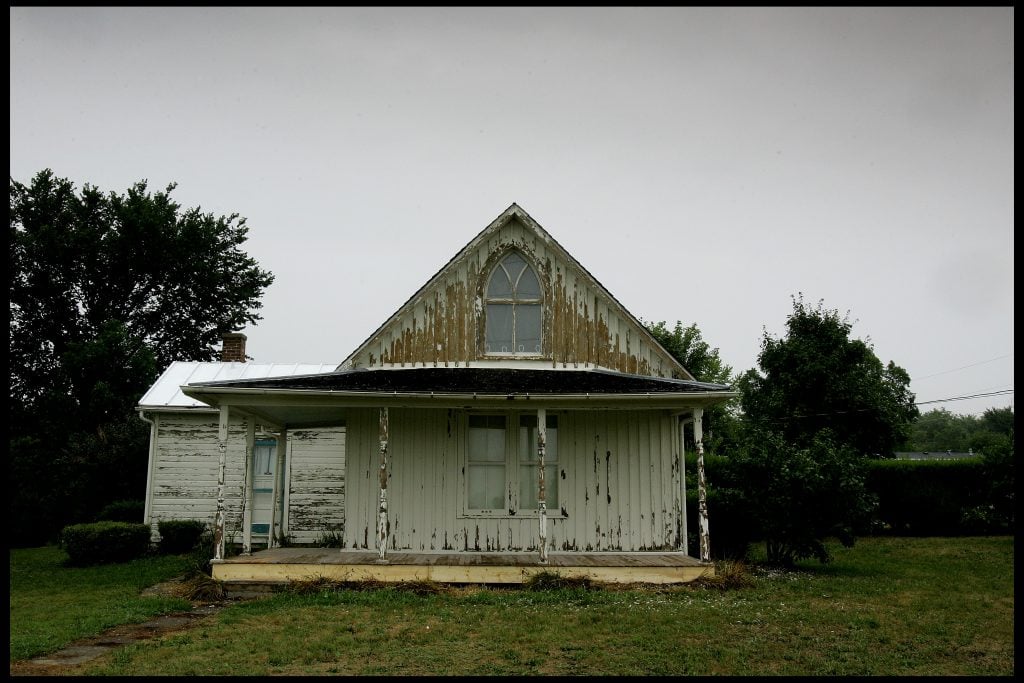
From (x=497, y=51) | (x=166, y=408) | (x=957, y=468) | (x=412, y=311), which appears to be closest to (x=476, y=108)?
(x=497, y=51)

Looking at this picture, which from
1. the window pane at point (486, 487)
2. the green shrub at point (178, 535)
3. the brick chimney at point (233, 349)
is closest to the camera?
the window pane at point (486, 487)

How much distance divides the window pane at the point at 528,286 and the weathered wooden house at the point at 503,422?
0.03 metres

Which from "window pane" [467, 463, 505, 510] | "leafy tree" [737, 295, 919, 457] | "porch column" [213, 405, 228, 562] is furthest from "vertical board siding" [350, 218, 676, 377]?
"leafy tree" [737, 295, 919, 457]

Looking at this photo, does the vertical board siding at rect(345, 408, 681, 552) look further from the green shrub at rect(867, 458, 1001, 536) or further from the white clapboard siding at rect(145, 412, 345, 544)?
the green shrub at rect(867, 458, 1001, 536)

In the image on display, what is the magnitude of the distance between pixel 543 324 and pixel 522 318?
1.39 feet

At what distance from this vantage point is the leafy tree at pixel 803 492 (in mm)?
14367

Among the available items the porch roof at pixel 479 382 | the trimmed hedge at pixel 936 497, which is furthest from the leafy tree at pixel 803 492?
the trimmed hedge at pixel 936 497

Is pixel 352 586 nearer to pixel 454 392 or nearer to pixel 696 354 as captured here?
pixel 454 392

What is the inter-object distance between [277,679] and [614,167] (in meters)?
13.5

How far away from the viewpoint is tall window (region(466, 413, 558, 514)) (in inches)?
590

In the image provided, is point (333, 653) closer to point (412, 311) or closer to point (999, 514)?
point (412, 311)

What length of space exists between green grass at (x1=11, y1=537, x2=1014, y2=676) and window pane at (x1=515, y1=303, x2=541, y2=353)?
196 inches

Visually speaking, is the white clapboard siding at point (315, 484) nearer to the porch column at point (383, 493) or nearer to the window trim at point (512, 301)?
the porch column at point (383, 493)

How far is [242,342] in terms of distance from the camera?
2397 centimetres
